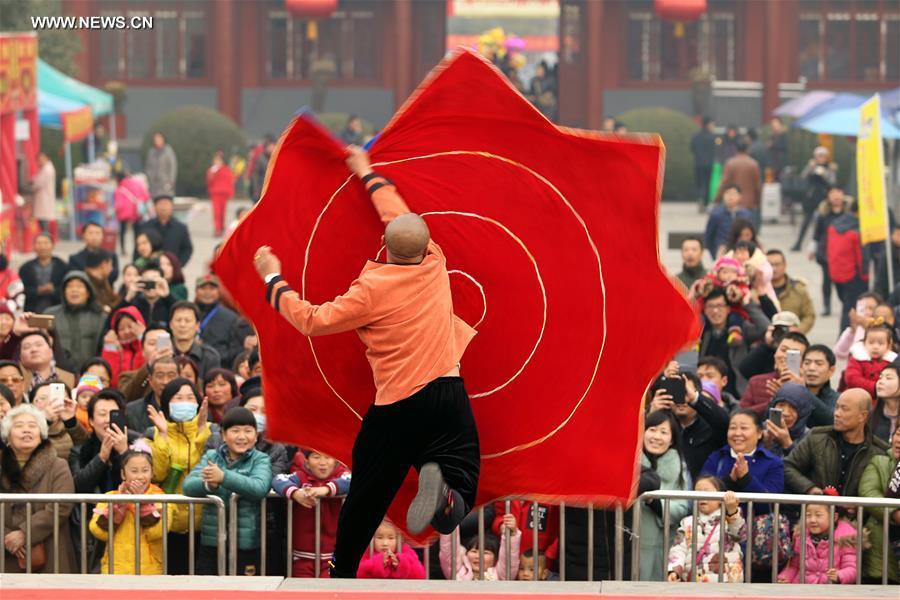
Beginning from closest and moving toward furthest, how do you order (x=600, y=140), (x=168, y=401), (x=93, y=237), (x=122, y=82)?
(x=600, y=140) → (x=168, y=401) → (x=93, y=237) → (x=122, y=82)

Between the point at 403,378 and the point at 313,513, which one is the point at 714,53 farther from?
the point at 403,378

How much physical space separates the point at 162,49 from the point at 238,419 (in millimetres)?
31602

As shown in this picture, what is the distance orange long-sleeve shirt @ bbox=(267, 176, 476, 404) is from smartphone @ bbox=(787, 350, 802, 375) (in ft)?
12.3

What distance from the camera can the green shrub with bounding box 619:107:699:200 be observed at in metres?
31.0

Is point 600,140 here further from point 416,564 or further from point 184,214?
point 184,214

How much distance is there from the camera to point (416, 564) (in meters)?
7.78

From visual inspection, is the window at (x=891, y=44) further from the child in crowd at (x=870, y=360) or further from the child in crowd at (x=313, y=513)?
the child in crowd at (x=313, y=513)

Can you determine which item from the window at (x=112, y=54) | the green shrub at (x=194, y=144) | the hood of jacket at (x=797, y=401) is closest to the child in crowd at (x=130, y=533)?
the hood of jacket at (x=797, y=401)

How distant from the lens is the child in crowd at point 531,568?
7.91 m

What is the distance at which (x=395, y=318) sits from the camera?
21.5 feet

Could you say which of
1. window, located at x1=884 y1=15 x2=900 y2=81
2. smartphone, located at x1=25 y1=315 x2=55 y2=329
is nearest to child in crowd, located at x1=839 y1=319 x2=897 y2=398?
smartphone, located at x1=25 y1=315 x2=55 y2=329

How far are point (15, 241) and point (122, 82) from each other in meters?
16.2

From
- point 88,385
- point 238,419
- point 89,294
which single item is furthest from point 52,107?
point 238,419

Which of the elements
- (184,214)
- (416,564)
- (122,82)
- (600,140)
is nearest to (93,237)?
(416,564)
